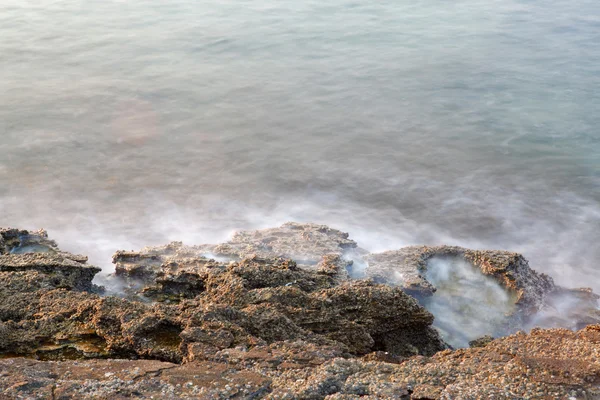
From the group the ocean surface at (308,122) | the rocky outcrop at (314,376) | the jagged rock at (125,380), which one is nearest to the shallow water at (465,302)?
the rocky outcrop at (314,376)

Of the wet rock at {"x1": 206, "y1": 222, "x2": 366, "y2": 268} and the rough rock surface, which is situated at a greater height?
the wet rock at {"x1": 206, "y1": 222, "x2": 366, "y2": 268}

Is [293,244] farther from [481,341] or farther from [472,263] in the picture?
[481,341]

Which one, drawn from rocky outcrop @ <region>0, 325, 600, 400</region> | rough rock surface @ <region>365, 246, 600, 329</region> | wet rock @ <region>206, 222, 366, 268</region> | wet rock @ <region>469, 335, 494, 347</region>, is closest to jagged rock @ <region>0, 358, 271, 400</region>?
rocky outcrop @ <region>0, 325, 600, 400</region>

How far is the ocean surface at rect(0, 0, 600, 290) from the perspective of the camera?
8.42m

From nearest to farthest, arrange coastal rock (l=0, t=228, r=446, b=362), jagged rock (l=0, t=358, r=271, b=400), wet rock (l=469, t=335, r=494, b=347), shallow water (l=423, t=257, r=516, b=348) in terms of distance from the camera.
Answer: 1. jagged rock (l=0, t=358, r=271, b=400)
2. coastal rock (l=0, t=228, r=446, b=362)
3. wet rock (l=469, t=335, r=494, b=347)
4. shallow water (l=423, t=257, r=516, b=348)

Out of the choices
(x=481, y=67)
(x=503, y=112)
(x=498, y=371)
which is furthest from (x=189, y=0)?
(x=498, y=371)

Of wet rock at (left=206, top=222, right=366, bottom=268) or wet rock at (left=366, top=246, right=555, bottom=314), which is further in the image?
wet rock at (left=206, top=222, right=366, bottom=268)

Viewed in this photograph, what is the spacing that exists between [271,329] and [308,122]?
27.1ft

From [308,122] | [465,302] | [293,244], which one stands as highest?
[293,244]

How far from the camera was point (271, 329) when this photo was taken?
3.94m

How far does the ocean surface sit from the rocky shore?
181cm

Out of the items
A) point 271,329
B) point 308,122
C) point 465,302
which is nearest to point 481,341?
point 465,302

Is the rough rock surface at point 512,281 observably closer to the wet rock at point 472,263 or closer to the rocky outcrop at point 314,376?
the wet rock at point 472,263

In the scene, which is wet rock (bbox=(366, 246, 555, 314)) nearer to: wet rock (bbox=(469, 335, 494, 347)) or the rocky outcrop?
wet rock (bbox=(469, 335, 494, 347))
